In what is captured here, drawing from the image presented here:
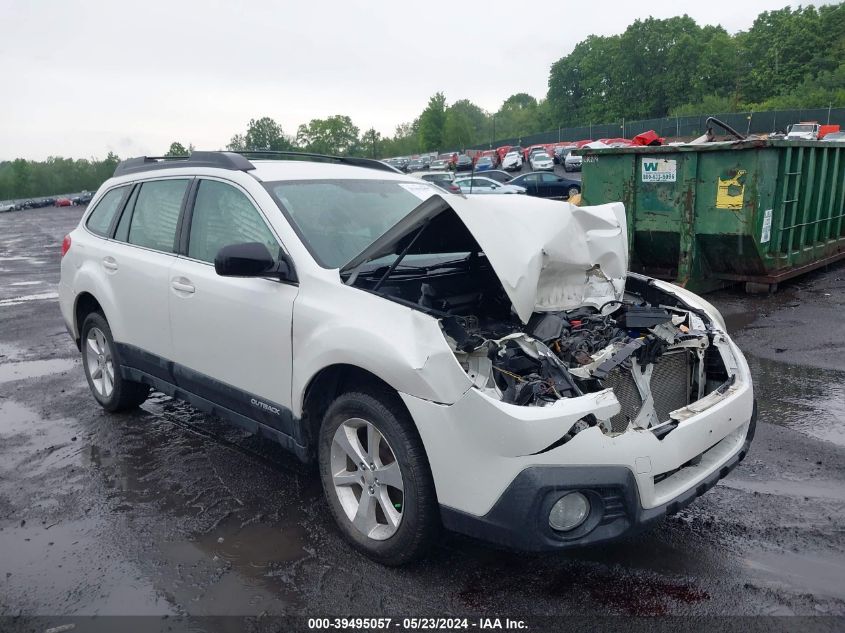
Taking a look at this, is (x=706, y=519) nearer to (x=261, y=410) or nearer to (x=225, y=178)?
(x=261, y=410)

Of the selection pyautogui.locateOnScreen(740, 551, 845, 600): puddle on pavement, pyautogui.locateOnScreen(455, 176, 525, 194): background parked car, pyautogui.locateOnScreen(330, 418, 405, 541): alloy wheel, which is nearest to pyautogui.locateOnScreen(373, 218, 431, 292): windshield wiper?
pyautogui.locateOnScreen(330, 418, 405, 541): alloy wheel

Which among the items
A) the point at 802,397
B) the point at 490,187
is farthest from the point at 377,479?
the point at 490,187

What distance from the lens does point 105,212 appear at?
5387 mm

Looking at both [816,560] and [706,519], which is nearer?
[816,560]

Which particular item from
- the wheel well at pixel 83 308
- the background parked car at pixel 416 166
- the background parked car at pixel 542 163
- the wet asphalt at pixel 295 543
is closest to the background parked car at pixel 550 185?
the background parked car at pixel 542 163

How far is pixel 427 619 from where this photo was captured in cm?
288

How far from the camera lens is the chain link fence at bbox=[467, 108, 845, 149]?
46219 millimetres

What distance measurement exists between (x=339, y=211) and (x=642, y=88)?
103011mm

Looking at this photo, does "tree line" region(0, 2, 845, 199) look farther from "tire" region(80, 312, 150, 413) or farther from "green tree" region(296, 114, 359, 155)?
"tire" region(80, 312, 150, 413)

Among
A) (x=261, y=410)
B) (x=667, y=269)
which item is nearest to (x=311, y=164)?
(x=261, y=410)

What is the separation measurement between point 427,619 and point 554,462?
0.87 meters

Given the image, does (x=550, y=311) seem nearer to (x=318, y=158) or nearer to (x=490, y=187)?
(x=318, y=158)

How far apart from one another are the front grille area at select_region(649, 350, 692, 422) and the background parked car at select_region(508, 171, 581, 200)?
945 inches

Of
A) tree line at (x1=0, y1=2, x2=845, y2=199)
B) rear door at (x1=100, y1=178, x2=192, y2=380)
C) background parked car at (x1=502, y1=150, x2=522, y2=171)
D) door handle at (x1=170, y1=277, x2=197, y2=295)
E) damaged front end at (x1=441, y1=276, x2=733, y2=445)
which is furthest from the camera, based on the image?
tree line at (x1=0, y1=2, x2=845, y2=199)
